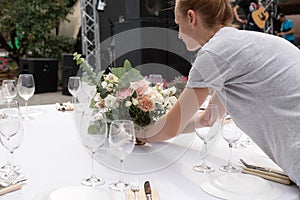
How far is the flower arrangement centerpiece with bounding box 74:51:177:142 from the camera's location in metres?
1.07

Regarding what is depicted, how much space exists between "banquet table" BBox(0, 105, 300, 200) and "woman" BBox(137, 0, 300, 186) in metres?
0.12

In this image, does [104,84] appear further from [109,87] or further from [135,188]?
[135,188]

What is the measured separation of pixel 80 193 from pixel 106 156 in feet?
0.89

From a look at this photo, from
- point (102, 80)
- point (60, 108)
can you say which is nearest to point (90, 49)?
point (60, 108)

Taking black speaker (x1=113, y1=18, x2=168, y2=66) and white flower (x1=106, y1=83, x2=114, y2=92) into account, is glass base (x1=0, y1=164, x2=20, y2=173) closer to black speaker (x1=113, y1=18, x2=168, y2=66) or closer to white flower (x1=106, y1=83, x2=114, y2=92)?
white flower (x1=106, y1=83, x2=114, y2=92)

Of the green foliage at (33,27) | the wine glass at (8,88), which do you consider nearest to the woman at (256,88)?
the wine glass at (8,88)

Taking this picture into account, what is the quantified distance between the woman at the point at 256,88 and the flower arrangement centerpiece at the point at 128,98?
0.06 meters

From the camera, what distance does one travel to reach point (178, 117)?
41.8 inches

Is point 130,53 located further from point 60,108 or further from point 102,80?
point 102,80

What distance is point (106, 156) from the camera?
41.4 inches

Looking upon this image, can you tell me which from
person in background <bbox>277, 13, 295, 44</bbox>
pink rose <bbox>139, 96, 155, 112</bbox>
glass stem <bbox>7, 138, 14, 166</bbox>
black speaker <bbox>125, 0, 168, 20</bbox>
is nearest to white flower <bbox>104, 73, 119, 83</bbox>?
pink rose <bbox>139, 96, 155, 112</bbox>

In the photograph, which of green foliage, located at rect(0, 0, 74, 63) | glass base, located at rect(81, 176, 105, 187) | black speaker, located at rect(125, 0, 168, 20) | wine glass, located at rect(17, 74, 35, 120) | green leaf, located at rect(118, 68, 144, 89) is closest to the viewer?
glass base, located at rect(81, 176, 105, 187)

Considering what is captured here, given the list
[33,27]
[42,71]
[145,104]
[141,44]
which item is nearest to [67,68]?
[42,71]

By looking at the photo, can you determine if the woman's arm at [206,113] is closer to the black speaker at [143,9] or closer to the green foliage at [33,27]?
the black speaker at [143,9]
